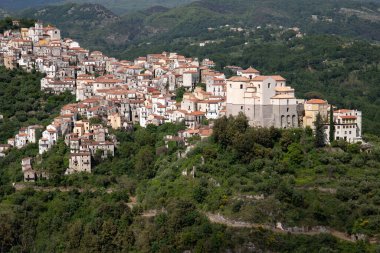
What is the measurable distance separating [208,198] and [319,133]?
744 cm

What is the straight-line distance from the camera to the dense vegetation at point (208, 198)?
3800 centimetres

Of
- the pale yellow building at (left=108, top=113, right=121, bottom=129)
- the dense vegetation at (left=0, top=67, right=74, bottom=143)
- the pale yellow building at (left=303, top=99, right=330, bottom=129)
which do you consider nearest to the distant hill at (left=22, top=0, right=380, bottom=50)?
the dense vegetation at (left=0, top=67, right=74, bottom=143)

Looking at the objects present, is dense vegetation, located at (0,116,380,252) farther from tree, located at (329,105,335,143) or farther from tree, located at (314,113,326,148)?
tree, located at (329,105,335,143)

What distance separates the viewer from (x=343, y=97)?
76875mm

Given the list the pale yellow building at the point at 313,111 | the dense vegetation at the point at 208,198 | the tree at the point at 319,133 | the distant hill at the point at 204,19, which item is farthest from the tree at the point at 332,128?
the distant hill at the point at 204,19

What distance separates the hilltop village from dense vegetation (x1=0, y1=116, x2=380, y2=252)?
55.2 inches

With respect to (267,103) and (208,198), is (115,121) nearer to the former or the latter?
(267,103)

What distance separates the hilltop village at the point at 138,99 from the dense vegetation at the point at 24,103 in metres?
1.12

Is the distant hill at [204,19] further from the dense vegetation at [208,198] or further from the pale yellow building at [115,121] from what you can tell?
the dense vegetation at [208,198]

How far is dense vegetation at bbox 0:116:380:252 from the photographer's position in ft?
125

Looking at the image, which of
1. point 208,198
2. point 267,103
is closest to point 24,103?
point 267,103

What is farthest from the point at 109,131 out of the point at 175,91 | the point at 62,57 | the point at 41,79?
the point at 62,57

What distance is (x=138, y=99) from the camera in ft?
181

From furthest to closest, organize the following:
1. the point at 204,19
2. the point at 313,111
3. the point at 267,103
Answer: the point at 204,19 → the point at 313,111 → the point at 267,103
